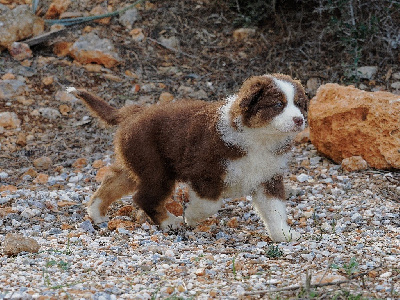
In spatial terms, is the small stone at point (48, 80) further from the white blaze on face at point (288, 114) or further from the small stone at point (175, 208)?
the white blaze on face at point (288, 114)

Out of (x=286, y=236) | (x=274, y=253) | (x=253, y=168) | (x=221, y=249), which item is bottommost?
(x=286, y=236)

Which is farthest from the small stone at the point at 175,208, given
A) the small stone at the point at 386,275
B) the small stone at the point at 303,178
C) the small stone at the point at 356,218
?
the small stone at the point at 386,275

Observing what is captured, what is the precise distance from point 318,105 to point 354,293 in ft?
11.8

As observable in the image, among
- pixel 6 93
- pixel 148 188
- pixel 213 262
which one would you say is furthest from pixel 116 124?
pixel 6 93

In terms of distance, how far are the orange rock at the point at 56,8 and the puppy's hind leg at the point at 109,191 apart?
4274 mm

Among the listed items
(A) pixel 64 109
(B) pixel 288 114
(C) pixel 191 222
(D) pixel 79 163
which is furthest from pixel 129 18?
(B) pixel 288 114

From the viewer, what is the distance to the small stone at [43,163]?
23.8 ft

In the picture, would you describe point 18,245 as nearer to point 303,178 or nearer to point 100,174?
point 100,174

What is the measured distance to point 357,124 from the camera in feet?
21.7

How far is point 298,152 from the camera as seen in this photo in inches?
289

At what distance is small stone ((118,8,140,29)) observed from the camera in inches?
363

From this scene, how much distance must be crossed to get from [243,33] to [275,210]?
4.60 m

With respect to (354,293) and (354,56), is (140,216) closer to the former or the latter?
(354,293)

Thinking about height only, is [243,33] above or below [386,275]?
below
